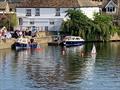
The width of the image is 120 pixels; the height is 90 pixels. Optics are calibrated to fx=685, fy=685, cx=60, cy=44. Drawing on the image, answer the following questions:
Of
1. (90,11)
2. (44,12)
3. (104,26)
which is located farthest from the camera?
(90,11)

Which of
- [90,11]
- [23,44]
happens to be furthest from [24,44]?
[90,11]

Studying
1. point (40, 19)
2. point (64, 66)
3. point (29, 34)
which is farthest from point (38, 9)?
point (64, 66)

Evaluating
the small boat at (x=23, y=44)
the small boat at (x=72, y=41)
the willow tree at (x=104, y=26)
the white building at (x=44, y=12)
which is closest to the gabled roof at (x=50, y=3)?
the white building at (x=44, y=12)

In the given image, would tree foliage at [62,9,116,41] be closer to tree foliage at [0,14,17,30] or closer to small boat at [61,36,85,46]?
small boat at [61,36,85,46]

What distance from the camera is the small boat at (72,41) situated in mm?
112750

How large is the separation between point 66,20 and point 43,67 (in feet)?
145

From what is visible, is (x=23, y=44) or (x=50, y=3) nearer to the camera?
(x=23, y=44)

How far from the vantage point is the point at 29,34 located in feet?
378

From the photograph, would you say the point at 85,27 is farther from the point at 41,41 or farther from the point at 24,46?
the point at 24,46

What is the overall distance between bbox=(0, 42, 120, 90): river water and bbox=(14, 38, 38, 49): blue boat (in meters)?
1.98

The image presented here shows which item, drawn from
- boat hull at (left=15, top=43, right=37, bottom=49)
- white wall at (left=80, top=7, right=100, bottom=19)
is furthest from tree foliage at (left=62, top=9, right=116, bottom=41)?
boat hull at (left=15, top=43, right=37, bottom=49)

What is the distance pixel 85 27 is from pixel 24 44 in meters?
18.1

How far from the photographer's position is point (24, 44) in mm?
104938

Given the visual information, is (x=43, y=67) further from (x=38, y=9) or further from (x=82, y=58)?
(x=38, y=9)
